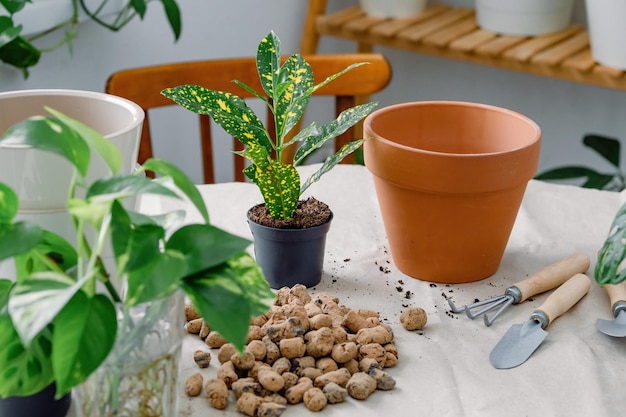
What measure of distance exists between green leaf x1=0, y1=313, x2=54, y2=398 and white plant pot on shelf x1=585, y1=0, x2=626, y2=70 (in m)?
1.34

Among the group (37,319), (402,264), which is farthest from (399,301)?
(37,319)

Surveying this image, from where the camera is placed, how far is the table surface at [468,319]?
2.24 ft

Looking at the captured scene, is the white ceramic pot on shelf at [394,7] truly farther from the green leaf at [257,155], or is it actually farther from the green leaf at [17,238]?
the green leaf at [17,238]

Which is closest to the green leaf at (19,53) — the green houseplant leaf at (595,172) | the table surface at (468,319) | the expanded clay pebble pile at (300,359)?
the table surface at (468,319)

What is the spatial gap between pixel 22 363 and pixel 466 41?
1418 mm

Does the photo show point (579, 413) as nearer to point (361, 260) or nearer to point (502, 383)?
point (502, 383)

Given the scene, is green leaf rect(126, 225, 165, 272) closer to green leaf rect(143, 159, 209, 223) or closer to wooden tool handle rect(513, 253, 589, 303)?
green leaf rect(143, 159, 209, 223)

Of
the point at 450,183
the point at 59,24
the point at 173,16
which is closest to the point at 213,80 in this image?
the point at 173,16

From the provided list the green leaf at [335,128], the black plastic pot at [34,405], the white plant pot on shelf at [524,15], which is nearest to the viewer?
the black plastic pot at [34,405]

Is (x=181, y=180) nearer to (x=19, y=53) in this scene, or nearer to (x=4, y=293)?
(x=4, y=293)

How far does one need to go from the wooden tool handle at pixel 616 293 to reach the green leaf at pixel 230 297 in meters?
0.42

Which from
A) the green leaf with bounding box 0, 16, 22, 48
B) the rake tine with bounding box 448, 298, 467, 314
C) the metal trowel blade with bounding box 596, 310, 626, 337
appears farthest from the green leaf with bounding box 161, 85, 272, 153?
the green leaf with bounding box 0, 16, 22, 48

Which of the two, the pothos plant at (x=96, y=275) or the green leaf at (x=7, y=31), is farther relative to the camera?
the green leaf at (x=7, y=31)

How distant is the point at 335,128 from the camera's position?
834 millimetres
